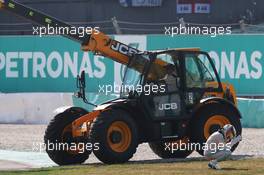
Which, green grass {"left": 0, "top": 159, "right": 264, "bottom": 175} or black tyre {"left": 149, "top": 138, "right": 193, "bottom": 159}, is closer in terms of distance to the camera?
green grass {"left": 0, "top": 159, "right": 264, "bottom": 175}

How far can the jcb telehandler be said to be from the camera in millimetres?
15758

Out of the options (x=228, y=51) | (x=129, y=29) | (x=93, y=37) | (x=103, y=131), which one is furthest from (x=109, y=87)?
(x=103, y=131)

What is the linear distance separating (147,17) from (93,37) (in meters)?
21.5

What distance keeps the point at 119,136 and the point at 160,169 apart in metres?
1.53

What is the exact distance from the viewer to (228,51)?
87.4ft

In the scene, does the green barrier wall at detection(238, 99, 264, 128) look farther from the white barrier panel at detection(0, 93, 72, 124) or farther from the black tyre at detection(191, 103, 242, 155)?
the black tyre at detection(191, 103, 242, 155)

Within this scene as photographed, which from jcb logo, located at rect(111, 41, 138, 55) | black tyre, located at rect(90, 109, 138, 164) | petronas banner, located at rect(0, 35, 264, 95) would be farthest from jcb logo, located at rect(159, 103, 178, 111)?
petronas banner, located at rect(0, 35, 264, 95)

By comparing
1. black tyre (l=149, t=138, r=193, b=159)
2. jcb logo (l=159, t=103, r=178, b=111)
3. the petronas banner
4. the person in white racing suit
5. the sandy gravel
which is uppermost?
the petronas banner

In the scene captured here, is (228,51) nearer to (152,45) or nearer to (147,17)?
(152,45)

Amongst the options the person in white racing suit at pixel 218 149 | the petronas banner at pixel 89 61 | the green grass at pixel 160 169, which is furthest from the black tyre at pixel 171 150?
the petronas banner at pixel 89 61

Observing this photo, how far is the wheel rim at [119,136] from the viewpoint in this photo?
15336 mm

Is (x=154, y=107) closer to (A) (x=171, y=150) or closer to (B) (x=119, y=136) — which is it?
(B) (x=119, y=136)

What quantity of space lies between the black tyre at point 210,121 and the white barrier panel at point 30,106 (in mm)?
10857

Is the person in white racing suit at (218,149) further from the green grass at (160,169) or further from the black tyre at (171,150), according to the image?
the black tyre at (171,150)
